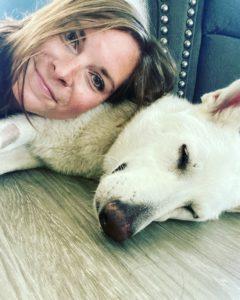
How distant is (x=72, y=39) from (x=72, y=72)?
0.59 ft

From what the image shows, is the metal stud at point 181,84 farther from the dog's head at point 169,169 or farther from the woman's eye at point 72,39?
the woman's eye at point 72,39

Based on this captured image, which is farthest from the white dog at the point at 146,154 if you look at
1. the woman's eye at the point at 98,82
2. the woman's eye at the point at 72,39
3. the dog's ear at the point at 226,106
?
the woman's eye at the point at 72,39

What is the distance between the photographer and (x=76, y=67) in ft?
4.92

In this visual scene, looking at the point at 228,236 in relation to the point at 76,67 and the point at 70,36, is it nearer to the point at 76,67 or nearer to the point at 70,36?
the point at 76,67

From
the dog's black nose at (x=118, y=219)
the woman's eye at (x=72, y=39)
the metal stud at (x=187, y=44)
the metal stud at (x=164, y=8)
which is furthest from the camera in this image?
the metal stud at (x=187, y=44)

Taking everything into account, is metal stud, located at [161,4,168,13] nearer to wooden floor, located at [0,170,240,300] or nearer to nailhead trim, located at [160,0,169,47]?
nailhead trim, located at [160,0,169,47]

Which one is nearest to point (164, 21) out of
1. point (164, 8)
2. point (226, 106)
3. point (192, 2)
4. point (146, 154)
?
point (164, 8)

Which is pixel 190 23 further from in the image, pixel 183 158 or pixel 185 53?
pixel 183 158

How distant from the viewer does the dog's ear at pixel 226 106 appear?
150cm

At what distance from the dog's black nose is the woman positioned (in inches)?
23.5

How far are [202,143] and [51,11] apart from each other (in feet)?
3.02

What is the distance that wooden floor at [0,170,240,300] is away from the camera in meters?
0.91

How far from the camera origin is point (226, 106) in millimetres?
1530

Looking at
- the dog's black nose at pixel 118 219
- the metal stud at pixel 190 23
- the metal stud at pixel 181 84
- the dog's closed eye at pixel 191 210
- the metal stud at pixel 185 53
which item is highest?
the metal stud at pixel 190 23
